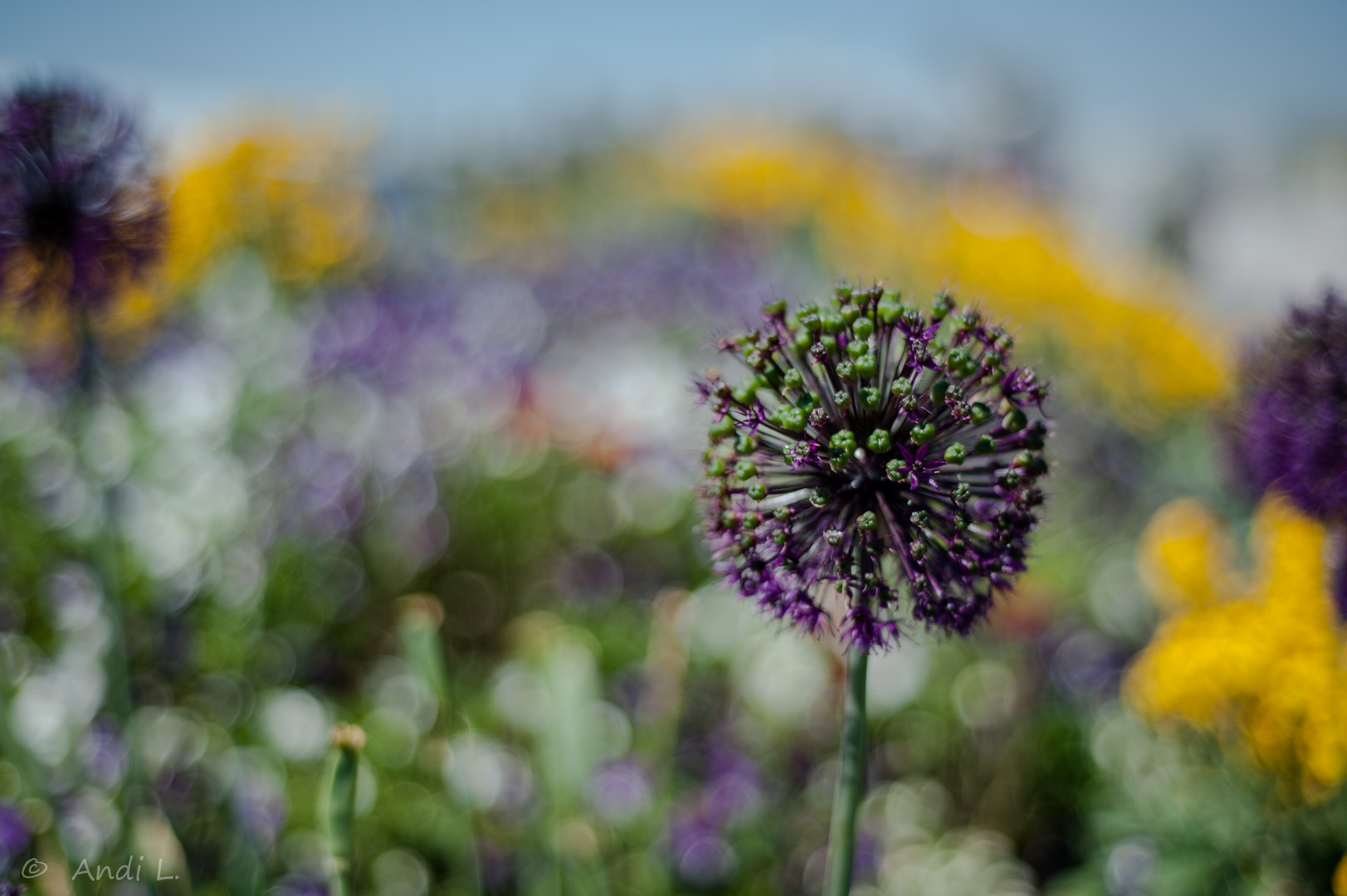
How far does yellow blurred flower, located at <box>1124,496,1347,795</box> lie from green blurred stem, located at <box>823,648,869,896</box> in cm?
120

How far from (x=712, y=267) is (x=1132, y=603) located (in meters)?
4.12

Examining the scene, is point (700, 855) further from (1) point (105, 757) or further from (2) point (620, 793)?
(1) point (105, 757)

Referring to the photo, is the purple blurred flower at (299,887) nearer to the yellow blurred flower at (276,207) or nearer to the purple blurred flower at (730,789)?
the purple blurred flower at (730,789)

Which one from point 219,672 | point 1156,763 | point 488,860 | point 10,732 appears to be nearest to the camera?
point 10,732

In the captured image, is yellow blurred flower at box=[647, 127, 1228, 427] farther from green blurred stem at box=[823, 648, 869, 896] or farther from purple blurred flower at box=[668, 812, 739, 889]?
green blurred stem at box=[823, 648, 869, 896]

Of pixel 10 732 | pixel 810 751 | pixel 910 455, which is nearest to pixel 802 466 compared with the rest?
pixel 910 455

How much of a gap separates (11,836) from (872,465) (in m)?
Result: 2.02

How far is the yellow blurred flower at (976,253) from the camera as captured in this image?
5.36 meters

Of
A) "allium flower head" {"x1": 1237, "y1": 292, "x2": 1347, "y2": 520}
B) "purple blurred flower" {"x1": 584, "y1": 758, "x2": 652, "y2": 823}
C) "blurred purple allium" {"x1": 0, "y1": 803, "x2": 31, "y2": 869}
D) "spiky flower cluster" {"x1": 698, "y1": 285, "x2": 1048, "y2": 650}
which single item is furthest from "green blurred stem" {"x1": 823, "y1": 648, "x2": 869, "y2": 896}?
"blurred purple allium" {"x1": 0, "y1": 803, "x2": 31, "y2": 869}

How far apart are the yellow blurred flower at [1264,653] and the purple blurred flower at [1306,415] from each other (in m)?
0.14

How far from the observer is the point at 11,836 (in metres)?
1.69

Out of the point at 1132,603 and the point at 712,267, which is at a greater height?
the point at 712,267

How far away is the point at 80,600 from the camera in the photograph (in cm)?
280

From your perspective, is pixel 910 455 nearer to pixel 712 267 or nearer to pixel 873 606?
pixel 873 606
